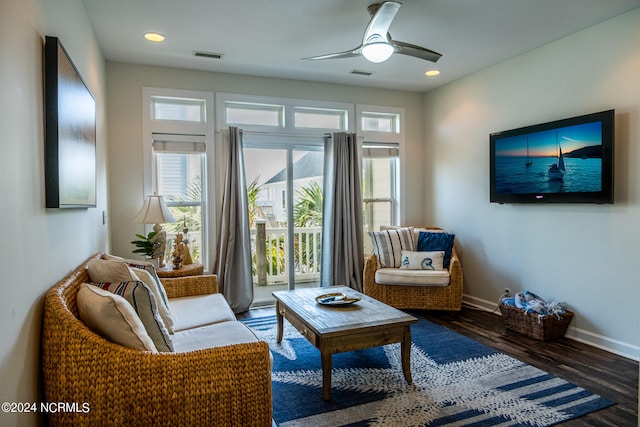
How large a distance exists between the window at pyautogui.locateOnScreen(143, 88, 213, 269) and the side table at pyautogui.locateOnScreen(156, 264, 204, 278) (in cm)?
55

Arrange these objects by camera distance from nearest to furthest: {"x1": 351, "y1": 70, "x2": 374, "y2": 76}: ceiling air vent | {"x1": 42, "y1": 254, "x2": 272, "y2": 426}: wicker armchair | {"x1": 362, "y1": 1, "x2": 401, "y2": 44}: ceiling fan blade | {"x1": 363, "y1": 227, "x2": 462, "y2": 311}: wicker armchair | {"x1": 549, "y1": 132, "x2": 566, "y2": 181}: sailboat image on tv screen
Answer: {"x1": 42, "y1": 254, "x2": 272, "y2": 426}: wicker armchair → {"x1": 362, "y1": 1, "x2": 401, "y2": 44}: ceiling fan blade → {"x1": 549, "y1": 132, "x2": 566, "y2": 181}: sailboat image on tv screen → {"x1": 363, "y1": 227, "x2": 462, "y2": 311}: wicker armchair → {"x1": 351, "y1": 70, "x2": 374, "y2": 76}: ceiling air vent

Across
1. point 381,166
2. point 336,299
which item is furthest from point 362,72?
point 336,299

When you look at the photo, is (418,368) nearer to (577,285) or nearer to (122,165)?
(577,285)

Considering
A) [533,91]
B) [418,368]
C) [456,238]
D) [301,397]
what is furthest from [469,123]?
[301,397]

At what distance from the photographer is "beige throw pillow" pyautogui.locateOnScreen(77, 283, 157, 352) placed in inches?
60.6

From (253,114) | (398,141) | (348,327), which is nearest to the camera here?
(348,327)

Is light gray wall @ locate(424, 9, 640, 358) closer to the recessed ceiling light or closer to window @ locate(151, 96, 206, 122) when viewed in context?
window @ locate(151, 96, 206, 122)

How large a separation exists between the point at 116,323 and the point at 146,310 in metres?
0.25

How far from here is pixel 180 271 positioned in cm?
358

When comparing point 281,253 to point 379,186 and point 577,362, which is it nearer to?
point 379,186

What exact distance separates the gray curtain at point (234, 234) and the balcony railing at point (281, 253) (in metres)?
0.41

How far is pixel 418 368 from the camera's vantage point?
2812 millimetres

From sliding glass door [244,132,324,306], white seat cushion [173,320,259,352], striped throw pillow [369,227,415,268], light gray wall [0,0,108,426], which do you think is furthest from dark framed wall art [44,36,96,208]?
striped throw pillow [369,227,415,268]

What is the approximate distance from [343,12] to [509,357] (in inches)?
117
